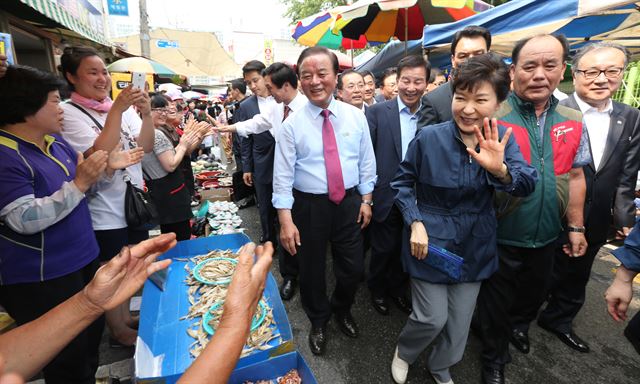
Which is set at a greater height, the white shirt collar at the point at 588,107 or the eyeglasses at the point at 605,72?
the eyeglasses at the point at 605,72

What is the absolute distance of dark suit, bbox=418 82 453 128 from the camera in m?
2.33

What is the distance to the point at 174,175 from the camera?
10.3 ft

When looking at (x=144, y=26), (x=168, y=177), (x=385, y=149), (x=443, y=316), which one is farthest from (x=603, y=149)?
(x=144, y=26)

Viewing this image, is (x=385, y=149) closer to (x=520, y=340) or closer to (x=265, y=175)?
(x=265, y=175)

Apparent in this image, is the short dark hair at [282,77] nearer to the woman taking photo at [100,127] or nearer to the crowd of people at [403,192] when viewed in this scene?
the crowd of people at [403,192]

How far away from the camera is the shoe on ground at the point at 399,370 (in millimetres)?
2199

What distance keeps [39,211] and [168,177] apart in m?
1.52

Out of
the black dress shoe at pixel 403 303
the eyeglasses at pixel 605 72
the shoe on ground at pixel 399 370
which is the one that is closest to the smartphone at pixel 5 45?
the shoe on ground at pixel 399 370

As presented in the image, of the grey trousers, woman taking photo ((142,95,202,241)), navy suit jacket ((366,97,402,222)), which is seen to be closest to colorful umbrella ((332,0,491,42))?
navy suit jacket ((366,97,402,222))

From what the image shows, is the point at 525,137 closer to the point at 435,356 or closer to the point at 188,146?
the point at 435,356

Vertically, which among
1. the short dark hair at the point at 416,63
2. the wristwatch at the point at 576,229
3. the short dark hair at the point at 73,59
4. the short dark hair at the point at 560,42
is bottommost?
the wristwatch at the point at 576,229

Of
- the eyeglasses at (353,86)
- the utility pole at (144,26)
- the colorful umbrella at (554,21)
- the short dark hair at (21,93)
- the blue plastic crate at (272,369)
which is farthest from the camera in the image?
the utility pole at (144,26)

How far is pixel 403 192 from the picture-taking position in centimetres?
200

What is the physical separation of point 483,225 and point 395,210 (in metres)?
0.93
